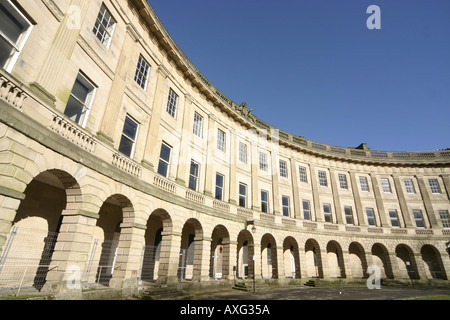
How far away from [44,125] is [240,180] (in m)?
15.1

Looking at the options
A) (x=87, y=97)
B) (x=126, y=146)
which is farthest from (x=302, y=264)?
(x=87, y=97)

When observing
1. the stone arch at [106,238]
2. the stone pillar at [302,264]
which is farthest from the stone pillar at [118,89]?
the stone pillar at [302,264]

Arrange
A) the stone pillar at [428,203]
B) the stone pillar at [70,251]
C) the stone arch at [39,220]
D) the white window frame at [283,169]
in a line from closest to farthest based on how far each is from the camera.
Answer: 1. the stone pillar at [70,251]
2. the stone arch at [39,220]
3. the white window frame at [283,169]
4. the stone pillar at [428,203]

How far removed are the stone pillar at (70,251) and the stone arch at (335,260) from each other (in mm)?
23496

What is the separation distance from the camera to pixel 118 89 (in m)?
11.3

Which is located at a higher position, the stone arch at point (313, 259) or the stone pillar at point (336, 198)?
the stone pillar at point (336, 198)

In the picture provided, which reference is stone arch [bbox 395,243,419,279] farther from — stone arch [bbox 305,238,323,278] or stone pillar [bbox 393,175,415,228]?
stone arch [bbox 305,238,323,278]

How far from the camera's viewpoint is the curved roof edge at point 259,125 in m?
14.5

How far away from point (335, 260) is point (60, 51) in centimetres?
2843

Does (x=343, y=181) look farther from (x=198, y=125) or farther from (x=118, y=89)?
(x=118, y=89)

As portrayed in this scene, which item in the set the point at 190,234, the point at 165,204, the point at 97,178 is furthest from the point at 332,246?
the point at 97,178

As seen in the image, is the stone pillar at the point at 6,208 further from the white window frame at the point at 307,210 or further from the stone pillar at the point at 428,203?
the stone pillar at the point at 428,203

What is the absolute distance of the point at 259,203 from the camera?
69.2 feet

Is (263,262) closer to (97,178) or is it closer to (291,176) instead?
(291,176)
